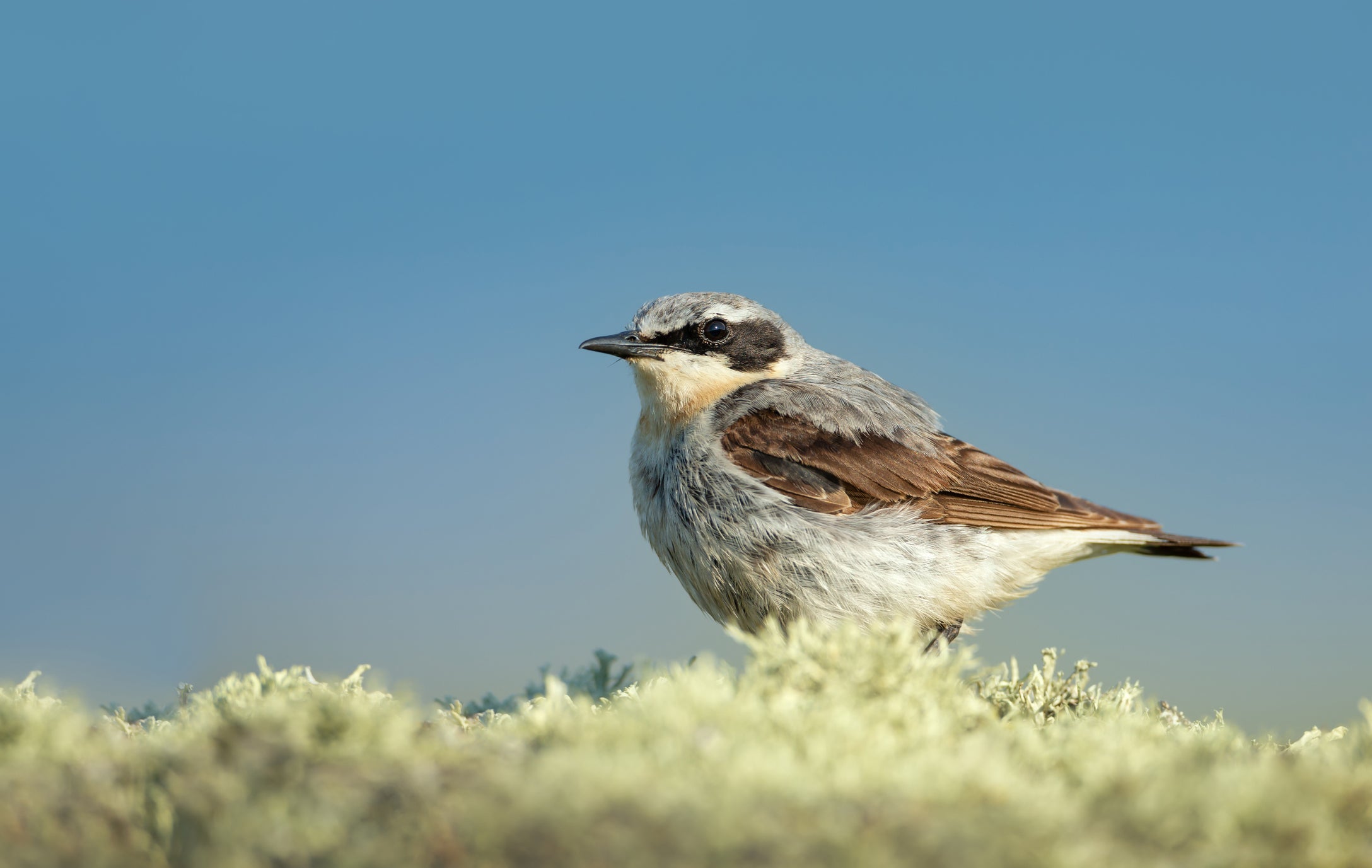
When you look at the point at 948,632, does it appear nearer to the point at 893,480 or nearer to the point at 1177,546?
the point at 893,480

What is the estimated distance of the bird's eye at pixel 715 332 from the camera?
7.01 meters

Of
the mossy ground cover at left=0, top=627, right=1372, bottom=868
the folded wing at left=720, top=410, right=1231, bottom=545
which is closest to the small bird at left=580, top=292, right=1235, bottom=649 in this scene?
the folded wing at left=720, top=410, right=1231, bottom=545

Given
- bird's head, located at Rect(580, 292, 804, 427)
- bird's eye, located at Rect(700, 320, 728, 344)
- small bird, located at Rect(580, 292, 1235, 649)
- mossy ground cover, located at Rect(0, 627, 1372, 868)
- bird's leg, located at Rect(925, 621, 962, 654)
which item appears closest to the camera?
mossy ground cover, located at Rect(0, 627, 1372, 868)

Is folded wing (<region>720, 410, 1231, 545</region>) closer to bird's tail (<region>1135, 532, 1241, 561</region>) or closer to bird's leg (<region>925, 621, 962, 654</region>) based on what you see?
bird's tail (<region>1135, 532, 1241, 561</region>)

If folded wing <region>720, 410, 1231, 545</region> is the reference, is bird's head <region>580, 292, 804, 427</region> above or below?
above

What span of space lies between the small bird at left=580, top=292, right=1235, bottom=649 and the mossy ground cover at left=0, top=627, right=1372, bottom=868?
2664mm

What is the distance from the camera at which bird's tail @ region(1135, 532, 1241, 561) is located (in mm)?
6395

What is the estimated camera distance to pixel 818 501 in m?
5.87

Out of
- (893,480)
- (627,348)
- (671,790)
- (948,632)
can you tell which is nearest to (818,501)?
(893,480)

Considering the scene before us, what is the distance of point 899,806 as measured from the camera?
204 centimetres

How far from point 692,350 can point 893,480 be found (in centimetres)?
180

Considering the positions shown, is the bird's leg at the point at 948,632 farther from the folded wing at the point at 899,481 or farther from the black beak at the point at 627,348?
the black beak at the point at 627,348

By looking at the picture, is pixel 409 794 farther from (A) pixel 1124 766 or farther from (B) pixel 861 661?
(A) pixel 1124 766

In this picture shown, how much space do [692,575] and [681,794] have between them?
3.85 meters
